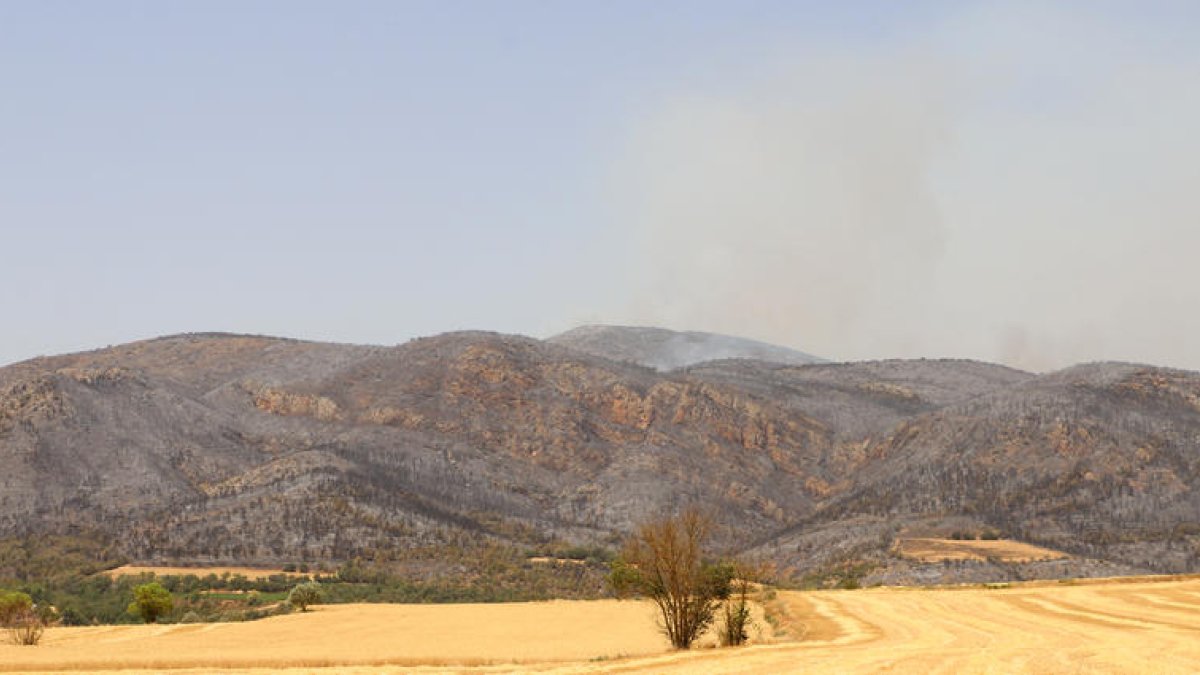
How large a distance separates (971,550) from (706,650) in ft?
296

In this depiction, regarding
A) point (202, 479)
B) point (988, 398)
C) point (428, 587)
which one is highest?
point (988, 398)

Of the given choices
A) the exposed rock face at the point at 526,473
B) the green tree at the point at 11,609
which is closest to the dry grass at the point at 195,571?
the exposed rock face at the point at 526,473

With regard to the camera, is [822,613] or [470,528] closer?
[822,613]

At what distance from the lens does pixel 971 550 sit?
388 feet

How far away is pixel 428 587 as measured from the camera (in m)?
107

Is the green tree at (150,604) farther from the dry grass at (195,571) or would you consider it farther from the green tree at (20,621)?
the dry grass at (195,571)

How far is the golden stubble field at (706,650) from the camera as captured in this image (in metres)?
29.8

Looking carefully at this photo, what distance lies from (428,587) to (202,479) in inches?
2432

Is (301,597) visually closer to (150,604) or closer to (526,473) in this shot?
(150,604)

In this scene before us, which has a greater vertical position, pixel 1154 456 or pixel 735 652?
pixel 1154 456

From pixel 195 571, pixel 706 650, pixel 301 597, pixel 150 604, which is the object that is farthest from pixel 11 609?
pixel 195 571

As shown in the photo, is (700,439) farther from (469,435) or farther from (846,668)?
(846,668)

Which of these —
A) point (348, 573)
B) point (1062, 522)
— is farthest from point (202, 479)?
point (1062, 522)

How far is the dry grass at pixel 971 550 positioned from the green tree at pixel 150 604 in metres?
74.3
